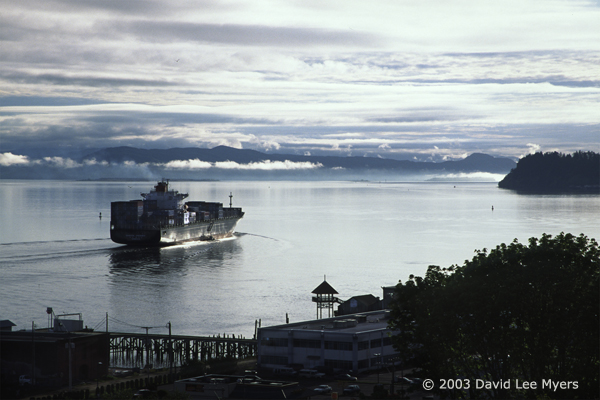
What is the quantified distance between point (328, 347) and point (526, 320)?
17.5 meters

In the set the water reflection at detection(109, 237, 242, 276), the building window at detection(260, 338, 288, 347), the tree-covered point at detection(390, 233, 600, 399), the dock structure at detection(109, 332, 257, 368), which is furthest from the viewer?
the water reflection at detection(109, 237, 242, 276)

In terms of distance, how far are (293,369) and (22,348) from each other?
16.7m

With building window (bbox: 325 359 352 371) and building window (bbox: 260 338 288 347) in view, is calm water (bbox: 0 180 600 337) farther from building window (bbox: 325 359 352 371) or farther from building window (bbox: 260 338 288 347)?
building window (bbox: 325 359 352 371)

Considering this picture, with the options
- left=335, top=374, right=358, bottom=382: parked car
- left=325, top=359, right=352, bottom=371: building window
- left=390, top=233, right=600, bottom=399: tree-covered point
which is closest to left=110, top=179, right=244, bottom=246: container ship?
left=325, top=359, right=352, bottom=371: building window

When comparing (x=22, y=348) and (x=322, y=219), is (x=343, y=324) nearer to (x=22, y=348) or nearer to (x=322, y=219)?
(x=22, y=348)

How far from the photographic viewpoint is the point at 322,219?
155m

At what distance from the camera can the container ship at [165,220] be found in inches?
3997

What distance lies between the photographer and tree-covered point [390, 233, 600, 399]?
23.7 m

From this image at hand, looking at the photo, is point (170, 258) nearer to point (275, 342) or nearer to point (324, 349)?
point (275, 342)

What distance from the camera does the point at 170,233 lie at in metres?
105

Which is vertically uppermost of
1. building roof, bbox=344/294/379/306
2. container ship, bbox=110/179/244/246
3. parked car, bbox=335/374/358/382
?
container ship, bbox=110/179/244/246

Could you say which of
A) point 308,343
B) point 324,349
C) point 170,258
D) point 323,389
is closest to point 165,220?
point 170,258

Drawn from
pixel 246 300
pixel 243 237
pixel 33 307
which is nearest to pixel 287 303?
pixel 246 300

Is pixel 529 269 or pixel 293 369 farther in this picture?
pixel 293 369
